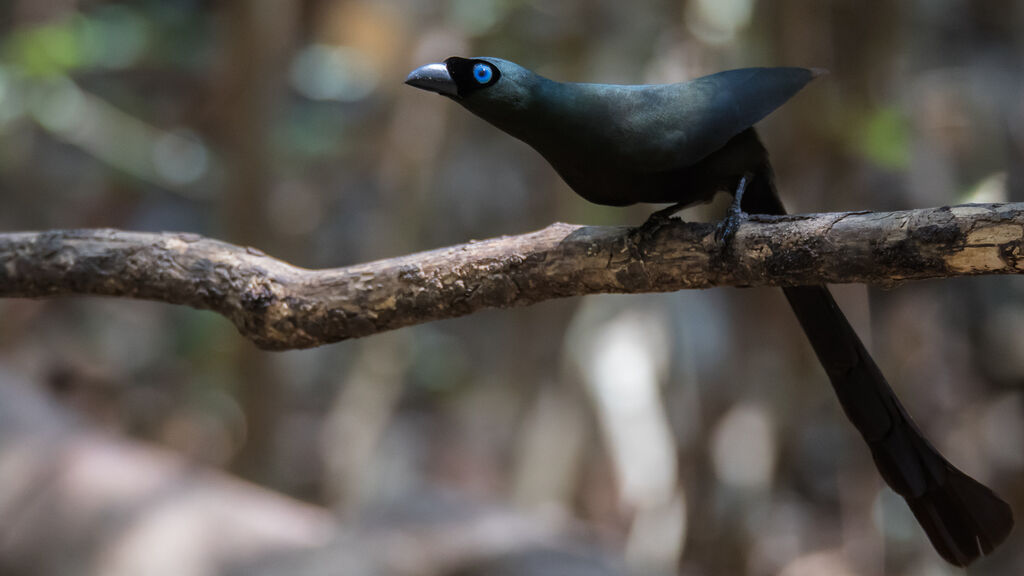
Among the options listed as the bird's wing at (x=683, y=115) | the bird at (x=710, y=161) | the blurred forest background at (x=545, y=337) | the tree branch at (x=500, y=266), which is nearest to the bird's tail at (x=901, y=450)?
the bird at (x=710, y=161)

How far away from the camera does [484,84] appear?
62.8 inches

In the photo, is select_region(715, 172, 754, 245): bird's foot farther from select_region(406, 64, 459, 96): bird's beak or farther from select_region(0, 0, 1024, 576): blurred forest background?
select_region(0, 0, 1024, 576): blurred forest background

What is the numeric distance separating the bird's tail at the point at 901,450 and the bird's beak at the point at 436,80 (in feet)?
2.67

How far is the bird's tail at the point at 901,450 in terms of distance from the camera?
5.80 feet

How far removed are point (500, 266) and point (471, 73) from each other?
42cm

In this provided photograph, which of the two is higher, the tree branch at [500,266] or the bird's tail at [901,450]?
the tree branch at [500,266]

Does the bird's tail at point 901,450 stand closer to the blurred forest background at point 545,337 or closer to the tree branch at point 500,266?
the tree branch at point 500,266

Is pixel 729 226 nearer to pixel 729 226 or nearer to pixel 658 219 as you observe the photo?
pixel 729 226

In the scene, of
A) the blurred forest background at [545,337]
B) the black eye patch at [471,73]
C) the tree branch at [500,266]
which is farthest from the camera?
the blurred forest background at [545,337]

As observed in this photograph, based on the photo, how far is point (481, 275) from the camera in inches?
71.6

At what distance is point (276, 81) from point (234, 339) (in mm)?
1436

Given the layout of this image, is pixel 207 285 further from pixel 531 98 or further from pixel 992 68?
pixel 992 68

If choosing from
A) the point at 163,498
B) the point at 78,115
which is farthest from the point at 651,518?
the point at 78,115

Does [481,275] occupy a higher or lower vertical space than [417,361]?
lower
